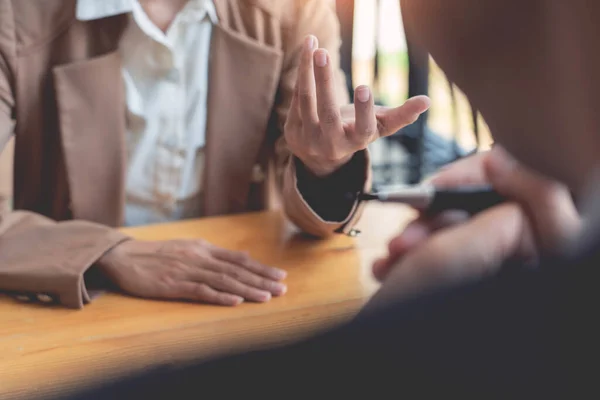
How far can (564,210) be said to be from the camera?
254 mm

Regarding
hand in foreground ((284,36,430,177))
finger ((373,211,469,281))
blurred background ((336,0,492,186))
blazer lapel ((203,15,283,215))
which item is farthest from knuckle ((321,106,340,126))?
blazer lapel ((203,15,283,215))

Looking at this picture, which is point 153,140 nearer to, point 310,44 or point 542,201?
point 310,44

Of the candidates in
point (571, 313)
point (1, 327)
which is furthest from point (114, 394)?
point (1, 327)

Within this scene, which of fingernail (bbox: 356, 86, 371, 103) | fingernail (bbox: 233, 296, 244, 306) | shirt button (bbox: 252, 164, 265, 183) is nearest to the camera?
fingernail (bbox: 356, 86, 371, 103)

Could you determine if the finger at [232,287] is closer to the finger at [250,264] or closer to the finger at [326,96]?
the finger at [250,264]

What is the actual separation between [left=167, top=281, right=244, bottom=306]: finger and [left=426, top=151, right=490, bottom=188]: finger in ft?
0.98

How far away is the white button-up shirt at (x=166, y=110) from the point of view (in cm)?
76

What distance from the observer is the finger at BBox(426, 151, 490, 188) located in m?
0.26

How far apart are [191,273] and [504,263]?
363 mm

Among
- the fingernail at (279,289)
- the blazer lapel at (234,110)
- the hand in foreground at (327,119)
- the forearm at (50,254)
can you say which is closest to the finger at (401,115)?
the hand in foreground at (327,119)

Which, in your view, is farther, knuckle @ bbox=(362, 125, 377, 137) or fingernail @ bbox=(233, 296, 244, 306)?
fingernail @ bbox=(233, 296, 244, 306)

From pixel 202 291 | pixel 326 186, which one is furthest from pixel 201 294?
pixel 326 186

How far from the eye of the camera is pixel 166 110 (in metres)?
0.81

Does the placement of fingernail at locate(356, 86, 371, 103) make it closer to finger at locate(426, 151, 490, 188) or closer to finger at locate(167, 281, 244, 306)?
finger at locate(426, 151, 490, 188)
